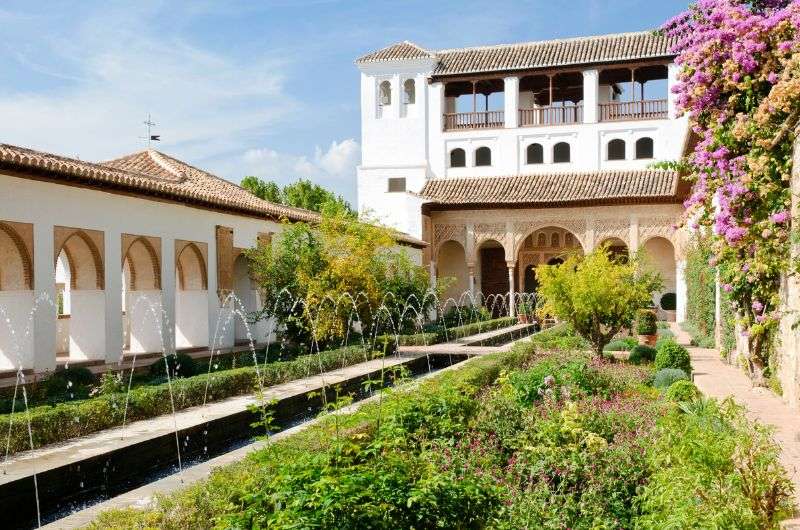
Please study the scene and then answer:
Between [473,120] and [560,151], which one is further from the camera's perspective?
[473,120]

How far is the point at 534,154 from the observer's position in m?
35.1

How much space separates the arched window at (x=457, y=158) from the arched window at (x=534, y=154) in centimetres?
262

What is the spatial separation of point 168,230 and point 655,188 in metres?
19.3

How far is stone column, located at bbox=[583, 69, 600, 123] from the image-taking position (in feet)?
110

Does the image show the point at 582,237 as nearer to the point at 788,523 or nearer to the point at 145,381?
the point at 145,381

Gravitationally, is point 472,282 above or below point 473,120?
below

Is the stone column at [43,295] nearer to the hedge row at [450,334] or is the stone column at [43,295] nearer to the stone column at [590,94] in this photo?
the hedge row at [450,334]

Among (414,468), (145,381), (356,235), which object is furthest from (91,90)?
(414,468)

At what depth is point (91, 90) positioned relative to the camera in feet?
43.2

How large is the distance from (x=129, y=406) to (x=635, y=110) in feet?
89.7

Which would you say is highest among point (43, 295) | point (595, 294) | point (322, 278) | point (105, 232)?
point (105, 232)

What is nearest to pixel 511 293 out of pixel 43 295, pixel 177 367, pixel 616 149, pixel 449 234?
pixel 449 234

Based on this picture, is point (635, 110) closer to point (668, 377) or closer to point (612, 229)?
point (612, 229)

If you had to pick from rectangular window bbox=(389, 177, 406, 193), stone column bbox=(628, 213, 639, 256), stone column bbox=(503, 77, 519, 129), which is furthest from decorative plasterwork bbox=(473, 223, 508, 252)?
stone column bbox=(628, 213, 639, 256)
